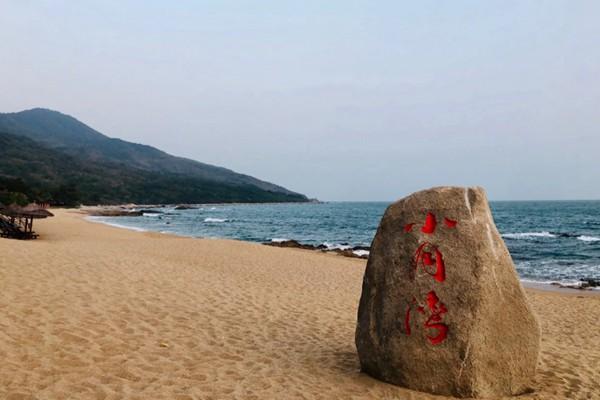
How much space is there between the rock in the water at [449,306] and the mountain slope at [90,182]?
83326mm

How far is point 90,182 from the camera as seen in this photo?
404 feet

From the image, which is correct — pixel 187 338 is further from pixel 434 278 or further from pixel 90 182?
pixel 90 182

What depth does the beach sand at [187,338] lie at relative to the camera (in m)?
5.40

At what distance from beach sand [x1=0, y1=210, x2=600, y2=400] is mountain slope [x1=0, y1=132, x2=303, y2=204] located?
250 feet

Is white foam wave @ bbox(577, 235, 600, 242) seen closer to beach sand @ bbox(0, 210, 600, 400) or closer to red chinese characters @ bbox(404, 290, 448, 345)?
beach sand @ bbox(0, 210, 600, 400)

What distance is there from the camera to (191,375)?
5762 mm

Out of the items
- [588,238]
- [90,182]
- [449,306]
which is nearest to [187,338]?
[449,306]

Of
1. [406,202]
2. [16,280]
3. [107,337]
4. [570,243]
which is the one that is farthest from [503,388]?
[570,243]

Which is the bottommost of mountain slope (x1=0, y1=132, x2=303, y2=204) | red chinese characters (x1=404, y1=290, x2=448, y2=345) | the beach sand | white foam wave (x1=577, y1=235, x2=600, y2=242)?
the beach sand

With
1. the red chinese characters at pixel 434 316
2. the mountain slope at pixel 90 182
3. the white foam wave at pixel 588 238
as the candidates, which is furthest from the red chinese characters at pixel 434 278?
the mountain slope at pixel 90 182

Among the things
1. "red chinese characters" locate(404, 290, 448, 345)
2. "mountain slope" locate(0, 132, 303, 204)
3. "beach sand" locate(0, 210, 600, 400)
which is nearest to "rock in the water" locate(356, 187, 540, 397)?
"red chinese characters" locate(404, 290, 448, 345)

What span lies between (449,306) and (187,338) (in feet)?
13.3

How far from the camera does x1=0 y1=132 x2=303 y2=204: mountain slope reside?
104 metres

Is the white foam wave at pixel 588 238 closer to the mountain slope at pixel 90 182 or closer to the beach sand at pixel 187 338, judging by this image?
the beach sand at pixel 187 338
